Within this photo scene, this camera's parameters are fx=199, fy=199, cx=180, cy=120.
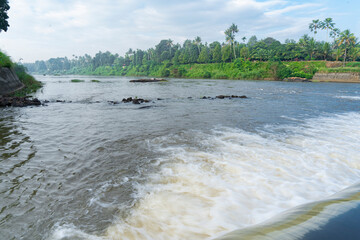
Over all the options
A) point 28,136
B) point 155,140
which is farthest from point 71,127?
point 155,140

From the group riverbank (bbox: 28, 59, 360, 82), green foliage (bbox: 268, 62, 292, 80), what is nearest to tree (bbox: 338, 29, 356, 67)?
riverbank (bbox: 28, 59, 360, 82)

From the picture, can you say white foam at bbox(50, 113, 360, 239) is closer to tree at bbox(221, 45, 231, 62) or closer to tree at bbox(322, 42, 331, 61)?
tree at bbox(322, 42, 331, 61)

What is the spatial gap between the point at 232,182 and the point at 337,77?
6434 cm

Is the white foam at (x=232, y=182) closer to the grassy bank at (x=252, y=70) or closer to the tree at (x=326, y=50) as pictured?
the grassy bank at (x=252, y=70)

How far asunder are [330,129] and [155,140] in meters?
7.80

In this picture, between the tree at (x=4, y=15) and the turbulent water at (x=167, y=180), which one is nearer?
the turbulent water at (x=167, y=180)

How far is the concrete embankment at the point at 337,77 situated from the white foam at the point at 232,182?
191 feet

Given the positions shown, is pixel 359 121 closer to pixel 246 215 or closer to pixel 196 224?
pixel 246 215

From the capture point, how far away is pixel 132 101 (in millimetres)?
16047

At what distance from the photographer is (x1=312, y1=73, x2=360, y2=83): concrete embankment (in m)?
50.2

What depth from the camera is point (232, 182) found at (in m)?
4.19

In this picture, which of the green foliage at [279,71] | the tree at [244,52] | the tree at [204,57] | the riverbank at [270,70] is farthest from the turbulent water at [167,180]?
the tree at [204,57]

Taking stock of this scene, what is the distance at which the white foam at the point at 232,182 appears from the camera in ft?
9.81

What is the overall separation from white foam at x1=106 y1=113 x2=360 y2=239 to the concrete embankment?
58.2 m
